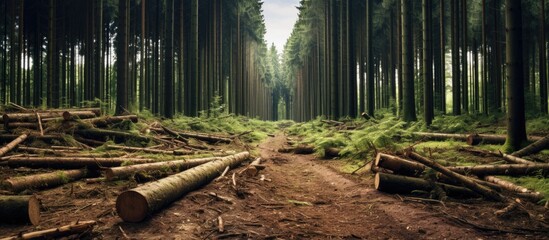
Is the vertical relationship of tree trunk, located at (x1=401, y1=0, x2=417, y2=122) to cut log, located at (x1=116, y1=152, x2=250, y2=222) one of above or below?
above

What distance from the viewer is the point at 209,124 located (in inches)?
706

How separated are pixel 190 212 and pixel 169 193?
391 millimetres

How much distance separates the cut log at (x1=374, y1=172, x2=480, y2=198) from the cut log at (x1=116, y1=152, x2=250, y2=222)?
Result: 10.3 ft

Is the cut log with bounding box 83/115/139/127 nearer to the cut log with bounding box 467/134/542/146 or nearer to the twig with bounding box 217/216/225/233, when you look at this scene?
the twig with bounding box 217/216/225/233

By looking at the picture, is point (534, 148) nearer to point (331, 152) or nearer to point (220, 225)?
point (331, 152)

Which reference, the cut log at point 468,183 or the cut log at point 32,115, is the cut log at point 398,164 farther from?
the cut log at point 32,115

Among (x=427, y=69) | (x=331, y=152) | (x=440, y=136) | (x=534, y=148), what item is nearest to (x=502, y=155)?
(x=534, y=148)

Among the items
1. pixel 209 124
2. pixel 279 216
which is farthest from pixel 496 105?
pixel 279 216

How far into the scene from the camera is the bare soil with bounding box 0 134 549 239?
3848mm

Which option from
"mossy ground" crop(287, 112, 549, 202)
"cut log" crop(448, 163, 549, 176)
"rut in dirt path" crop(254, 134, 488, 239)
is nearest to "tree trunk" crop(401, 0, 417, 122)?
"mossy ground" crop(287, 112, 549, 202)

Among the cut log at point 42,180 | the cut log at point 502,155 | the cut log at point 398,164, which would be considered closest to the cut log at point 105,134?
the cut log at point 42,180

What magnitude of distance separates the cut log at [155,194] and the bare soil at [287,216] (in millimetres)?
112

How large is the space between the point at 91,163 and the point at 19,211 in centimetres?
254

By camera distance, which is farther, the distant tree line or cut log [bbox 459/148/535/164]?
the distant tree line
